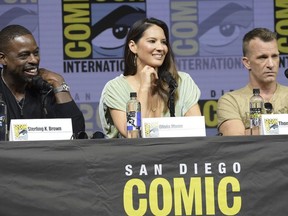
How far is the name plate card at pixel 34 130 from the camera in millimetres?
4309

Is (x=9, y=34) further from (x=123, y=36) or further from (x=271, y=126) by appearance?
(x=271, y=126)

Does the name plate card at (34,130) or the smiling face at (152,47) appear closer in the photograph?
the name plate card at (34,130)

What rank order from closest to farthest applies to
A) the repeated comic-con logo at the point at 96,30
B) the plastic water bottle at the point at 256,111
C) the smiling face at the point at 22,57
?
the plastic water bottle at the point at 256,111, the smiling face at the point at 22,57, the repeated comic-con logo at the point at 96,30

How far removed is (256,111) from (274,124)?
A: 366mm

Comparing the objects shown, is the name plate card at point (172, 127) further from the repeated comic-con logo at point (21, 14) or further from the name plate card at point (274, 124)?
the repeated comic-con logo at point (21, 14)

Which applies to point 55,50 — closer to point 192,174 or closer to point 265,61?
point 265,61

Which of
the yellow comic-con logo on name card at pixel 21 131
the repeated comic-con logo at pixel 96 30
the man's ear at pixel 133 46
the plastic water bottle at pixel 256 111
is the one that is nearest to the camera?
the yellow comic-con logo on name card at pixel 21 131

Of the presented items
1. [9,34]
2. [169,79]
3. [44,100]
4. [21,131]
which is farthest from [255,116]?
[9,34]

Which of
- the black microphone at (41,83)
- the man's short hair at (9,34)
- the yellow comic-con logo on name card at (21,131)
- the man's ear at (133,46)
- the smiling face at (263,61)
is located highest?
the man's short hair at (9,34)

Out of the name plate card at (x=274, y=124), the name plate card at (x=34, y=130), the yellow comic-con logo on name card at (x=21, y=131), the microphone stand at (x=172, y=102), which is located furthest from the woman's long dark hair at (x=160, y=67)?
the yellow comic-con logo on name card at (x=21, y=131)

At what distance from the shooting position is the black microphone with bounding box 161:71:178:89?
4.78m

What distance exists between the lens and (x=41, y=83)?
4.84 metres

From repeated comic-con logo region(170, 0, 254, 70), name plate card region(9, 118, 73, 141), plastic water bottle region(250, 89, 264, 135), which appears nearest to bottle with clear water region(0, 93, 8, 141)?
name plate card region(9, 118, 73, 141)

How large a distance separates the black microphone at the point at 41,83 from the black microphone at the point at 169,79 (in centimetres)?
58
